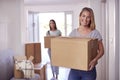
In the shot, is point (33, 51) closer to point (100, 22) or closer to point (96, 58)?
point (100, 22)

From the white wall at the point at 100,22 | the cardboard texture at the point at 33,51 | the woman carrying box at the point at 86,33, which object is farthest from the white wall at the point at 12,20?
the woman carrying box at the point at 86,33

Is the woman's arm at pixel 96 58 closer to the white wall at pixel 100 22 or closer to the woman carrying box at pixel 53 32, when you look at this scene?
the white wall at pixel 100 22

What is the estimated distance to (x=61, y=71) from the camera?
5.90 meters

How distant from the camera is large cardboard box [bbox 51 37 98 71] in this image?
1.77 metres

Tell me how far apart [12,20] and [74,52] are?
2.80m

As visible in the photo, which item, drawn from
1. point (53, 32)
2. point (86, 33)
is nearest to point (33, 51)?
point (53, 32)

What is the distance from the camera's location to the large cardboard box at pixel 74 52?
1774mm

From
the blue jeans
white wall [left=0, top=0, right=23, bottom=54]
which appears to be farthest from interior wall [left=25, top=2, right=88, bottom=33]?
the blue jeans

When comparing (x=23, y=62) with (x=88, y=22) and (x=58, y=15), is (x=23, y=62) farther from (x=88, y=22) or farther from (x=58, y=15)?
(x=58, y=15)

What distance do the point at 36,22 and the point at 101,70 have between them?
369 cm

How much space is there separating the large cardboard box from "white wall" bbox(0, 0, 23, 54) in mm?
2587

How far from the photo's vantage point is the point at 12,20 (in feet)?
14.3

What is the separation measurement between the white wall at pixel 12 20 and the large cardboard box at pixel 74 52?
259cm

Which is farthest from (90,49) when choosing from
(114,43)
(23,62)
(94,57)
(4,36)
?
(4,36)
